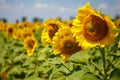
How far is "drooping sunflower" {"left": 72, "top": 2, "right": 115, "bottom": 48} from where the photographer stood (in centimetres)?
268

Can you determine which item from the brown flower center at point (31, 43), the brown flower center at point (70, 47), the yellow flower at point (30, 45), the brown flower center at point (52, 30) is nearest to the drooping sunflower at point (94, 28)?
the brown flower center at point (70, 47)

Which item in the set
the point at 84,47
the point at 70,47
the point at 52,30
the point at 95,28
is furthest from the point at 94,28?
the point at 52,30

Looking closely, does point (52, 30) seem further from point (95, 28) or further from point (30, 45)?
point (30, 45)

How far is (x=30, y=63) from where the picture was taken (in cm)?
620

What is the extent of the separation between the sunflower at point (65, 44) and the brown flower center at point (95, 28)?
0.74 m

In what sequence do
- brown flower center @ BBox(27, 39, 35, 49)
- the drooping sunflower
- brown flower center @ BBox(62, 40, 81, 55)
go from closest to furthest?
the drooping sunflower < brown flower center @ BBox(62, 40, 81, 55) < brown flower center @ BBox(27, 39, 35, 49)

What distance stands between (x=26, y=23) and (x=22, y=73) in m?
6.53

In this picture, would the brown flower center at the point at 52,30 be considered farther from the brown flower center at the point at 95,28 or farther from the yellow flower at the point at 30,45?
the yellow flower at the point at 30,45

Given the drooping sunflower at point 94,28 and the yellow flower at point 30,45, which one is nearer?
the drooping sunflower at point 94,28

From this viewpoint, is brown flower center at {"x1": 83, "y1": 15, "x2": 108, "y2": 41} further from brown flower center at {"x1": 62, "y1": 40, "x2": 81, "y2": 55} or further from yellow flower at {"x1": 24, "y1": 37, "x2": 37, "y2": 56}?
yellow flower at {"x1": 24, "y1": 37, "x2": 37, "y2": 56}

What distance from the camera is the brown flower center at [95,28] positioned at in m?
2.69

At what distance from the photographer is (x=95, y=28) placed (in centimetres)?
270

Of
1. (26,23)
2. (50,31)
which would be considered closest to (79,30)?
(50,31)

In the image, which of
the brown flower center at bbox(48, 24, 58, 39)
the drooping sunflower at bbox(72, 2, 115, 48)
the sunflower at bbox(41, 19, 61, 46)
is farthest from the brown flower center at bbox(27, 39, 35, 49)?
the drooping sunflower at bbox(72, 2, 115, 48)
